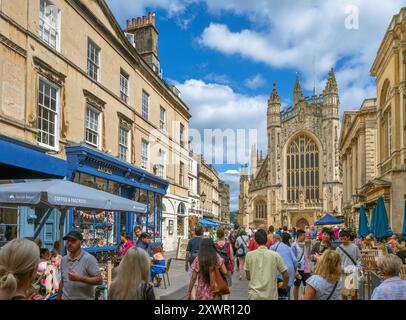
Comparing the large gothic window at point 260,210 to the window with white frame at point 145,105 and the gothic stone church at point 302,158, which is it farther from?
the window with white frame at point 145,105

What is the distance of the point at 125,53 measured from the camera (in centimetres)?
1984

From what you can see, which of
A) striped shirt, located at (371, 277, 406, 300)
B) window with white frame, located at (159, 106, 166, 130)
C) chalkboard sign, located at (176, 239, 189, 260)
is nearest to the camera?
striped shirt, located at (371, 277, 406, 300)

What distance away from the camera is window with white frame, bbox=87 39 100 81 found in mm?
16531

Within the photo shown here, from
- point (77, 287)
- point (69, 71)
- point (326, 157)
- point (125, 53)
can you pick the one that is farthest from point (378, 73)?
point (326, 157)

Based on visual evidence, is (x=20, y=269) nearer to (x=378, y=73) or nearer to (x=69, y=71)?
(x=69, y=71)

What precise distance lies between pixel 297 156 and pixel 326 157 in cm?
494

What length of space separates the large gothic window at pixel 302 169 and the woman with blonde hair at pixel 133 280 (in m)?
63.3

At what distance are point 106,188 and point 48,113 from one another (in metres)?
4.79

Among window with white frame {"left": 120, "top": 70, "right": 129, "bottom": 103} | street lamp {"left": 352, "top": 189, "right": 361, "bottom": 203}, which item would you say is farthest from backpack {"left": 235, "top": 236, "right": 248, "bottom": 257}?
street lamp {"left": 352, "top": 189, "right": 361, "bottom": 203}

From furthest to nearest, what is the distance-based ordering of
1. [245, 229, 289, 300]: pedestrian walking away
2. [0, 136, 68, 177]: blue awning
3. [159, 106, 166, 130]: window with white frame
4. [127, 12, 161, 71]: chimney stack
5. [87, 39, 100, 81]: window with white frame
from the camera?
1. [127, 12, 161, 71]: chimney stack
2. [159, 106, 166, 130]: window with white frame
3. [87, 39, 100, 81]: window with white frame
4. [0, 136, 68, 177]: blue awning
5. [245, 229, 289, 300]: pedestrian walking away

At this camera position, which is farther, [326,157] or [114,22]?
[326,157]

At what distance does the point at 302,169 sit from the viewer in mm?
66562

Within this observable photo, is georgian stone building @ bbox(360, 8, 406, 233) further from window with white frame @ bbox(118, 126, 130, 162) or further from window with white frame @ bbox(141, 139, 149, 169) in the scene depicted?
window with white frame @ bbox(118, 126, 130, 162)

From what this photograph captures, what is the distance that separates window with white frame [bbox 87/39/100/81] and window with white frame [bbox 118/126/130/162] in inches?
127
